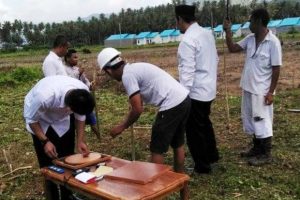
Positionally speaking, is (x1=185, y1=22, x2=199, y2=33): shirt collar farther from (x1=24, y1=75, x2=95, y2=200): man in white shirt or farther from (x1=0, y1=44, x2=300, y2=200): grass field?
(x1=0, y1=44, x2=300, y2=200): grass field

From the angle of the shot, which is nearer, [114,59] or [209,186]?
[114,59]

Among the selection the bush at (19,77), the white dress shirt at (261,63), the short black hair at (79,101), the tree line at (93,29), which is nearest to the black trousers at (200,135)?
the white dress shirt at (261,63)

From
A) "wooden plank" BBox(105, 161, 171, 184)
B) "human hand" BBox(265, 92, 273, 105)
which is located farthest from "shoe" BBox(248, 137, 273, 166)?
"wooden plank" BBox(105, 161, 171, 184)

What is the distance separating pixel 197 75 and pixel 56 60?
7.08 ft

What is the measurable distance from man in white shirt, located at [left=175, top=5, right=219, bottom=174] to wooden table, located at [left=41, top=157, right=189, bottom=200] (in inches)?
69.4

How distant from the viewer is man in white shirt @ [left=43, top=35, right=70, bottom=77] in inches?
238

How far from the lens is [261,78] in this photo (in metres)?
5.36

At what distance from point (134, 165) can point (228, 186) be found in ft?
5.58

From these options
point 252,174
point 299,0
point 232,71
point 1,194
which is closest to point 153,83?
point 252,174

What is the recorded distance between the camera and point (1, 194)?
5312 mm

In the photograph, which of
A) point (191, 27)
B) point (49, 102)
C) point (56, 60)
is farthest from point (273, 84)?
point (56, 60)

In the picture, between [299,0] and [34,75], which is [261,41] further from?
[299,0]

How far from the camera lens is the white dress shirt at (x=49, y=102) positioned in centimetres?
382

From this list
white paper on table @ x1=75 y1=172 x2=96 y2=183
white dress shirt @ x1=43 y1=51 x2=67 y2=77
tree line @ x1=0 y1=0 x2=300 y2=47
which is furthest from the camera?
tree line @ x1=0 y1=0 x2=300 y2=47
